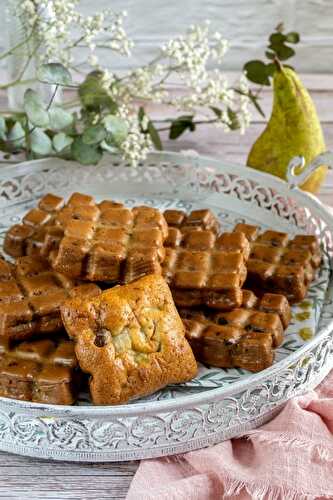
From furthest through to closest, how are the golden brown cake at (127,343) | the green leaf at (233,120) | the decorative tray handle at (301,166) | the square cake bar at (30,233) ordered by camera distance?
1. the green leaf at (233,120)
2. the decorative tray handle at (301,166)
3. the square cake bar at (30,233)
4. the golden brown cake at (127,343)

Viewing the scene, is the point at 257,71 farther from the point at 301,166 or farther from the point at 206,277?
the point at 206,277

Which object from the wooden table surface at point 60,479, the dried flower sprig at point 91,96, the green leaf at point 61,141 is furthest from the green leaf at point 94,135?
the wooden table surface at point 60,479

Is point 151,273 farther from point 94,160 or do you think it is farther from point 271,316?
point 94,160

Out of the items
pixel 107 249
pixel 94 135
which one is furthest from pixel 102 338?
pixel 94 135

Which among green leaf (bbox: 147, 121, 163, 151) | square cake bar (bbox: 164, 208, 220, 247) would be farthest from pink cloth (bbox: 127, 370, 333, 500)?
green leaf (bbox: 147, 121, 163, 151)

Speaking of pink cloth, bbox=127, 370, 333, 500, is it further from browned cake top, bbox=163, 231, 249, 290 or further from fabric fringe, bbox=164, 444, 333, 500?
browned cake top, bbox=163, 231, 249, 290

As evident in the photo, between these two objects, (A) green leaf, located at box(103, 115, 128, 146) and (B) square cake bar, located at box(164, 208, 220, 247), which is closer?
(B) square cake bar, located at box(164, 208, 220, 247)

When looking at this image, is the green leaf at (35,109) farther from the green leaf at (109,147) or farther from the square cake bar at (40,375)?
the square cake bar at (40,375)

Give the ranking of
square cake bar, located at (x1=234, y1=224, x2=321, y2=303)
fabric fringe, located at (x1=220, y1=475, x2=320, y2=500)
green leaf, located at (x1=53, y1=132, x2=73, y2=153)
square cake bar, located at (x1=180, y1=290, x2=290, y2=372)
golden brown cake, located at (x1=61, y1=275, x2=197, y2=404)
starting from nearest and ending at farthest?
fabric fringe, located at (x1=220, y1=475, x2=320, y2=500)
golden brown cake, located at (x1=61, y1=275, x2=197, y2=404)
square cake bar, located at (x1=180, y1=290, x2=290, y2=372)
square cake bar, located at (x1=234, y1=224, x2=321, y2=303)
green leaf, located at (x1=53, y1=132, x2=73, y2=153)
